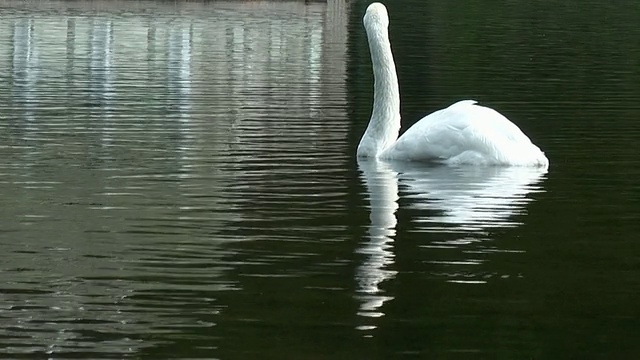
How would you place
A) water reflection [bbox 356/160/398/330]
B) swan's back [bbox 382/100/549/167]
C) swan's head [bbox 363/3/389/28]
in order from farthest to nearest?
swan's head [bbox 363/3/389/28] < swan's back [bbox 382/100/549/167] < water reflection [bbox 356/160/398/330]

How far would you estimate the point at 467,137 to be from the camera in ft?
63.2

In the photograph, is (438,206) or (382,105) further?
(382,105)

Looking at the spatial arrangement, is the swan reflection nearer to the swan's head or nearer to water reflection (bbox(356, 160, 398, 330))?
water reflection (bbox(356, 160, 398, 330))

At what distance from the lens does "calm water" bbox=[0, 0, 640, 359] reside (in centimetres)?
990

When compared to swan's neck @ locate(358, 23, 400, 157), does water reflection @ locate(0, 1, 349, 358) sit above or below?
below

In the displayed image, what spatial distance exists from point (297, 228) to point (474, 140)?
18.0ft

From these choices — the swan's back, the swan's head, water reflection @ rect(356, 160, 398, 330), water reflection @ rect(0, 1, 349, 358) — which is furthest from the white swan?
the swan's head

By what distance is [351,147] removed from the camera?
72.2 feet

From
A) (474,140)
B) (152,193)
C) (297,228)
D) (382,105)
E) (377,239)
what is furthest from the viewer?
(382,105)

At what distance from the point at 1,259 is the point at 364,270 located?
110 inches

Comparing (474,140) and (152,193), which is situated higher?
(474,140)

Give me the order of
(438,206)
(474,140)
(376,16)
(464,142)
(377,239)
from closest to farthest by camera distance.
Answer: (377,239)
(438,206)
(474,140)
(464,142)
(376,16)

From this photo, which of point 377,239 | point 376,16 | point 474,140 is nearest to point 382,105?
point 376,16

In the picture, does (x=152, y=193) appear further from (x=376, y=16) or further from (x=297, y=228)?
(x=376, y=16)
